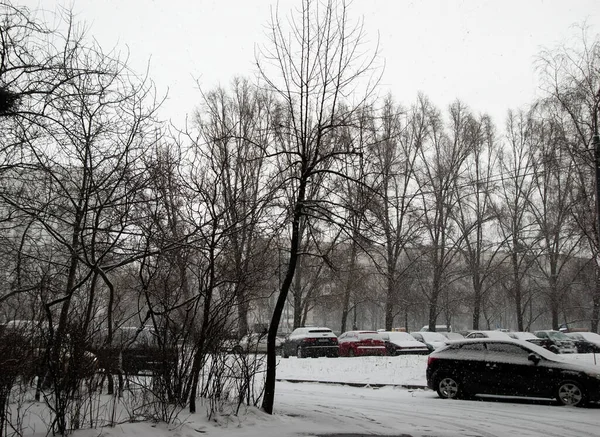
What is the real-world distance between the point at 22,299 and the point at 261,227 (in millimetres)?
4229

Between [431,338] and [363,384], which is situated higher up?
[431,338]

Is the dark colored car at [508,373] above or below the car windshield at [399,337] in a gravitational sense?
below

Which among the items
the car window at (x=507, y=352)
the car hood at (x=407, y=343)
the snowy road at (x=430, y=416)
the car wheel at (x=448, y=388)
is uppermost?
the car hood at (x=407, y=343)

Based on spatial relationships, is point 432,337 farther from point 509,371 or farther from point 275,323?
point 275,323

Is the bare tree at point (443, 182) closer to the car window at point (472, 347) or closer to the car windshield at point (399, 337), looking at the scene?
the car windshield at point (399, 337)

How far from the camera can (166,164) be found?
32.2 feet

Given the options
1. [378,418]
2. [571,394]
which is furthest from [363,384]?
[378,418]

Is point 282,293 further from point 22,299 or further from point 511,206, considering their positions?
point 511,206

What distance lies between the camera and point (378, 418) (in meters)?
10.5

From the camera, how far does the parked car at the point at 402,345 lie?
2844 cm

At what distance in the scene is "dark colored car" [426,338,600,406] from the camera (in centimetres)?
1251

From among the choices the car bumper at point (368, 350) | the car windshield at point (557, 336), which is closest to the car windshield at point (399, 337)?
the car bumper at point (368, 350)

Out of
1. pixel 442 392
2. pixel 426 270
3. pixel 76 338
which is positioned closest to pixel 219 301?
pixel 76 338

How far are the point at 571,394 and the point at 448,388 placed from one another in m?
2.87
